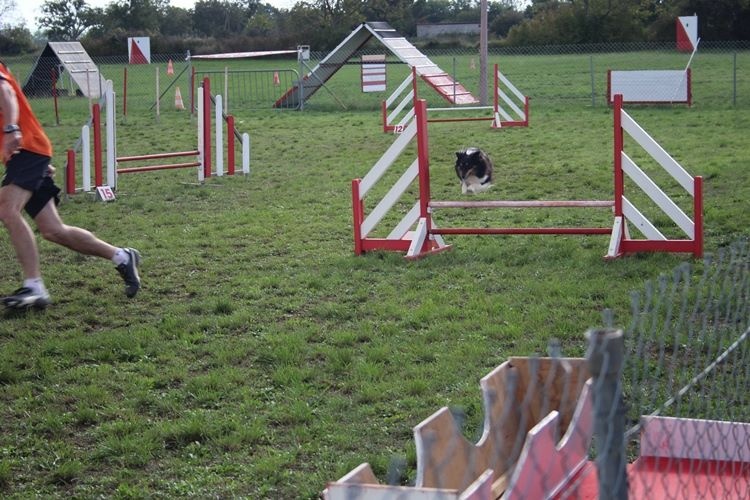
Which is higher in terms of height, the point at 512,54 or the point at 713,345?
the point at 512,54

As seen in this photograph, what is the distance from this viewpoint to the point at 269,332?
19.2ft

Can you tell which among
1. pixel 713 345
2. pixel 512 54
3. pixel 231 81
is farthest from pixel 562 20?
pixel 713 345

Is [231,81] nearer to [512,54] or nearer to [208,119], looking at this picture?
[512,54]

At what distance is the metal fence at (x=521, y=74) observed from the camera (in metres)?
24.5

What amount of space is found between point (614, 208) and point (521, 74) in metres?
24.6

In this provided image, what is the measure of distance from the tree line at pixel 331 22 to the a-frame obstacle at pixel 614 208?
31.9 metres

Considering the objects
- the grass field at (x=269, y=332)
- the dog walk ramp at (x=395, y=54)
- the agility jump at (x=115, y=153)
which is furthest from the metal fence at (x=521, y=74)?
the grass field at (x=269, y=332)

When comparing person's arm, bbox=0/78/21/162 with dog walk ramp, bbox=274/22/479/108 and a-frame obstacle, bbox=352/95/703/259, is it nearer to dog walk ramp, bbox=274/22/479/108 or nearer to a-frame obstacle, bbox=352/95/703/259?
a-frame obstacle, bbox=352/95/703/259

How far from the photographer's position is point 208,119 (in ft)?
39.1

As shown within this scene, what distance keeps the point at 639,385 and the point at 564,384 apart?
1.21 meters

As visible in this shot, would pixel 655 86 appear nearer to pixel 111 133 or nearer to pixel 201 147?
pixel 201 147

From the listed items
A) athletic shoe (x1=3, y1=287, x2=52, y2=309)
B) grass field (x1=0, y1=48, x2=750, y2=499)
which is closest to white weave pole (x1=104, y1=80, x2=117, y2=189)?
grass field (x1=0, y1=48, x2=750, y2=499)

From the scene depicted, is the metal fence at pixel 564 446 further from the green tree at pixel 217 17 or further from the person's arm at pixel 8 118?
the green tree at pixel 217 17

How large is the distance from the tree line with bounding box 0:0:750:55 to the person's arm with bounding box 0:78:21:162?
34.8m
